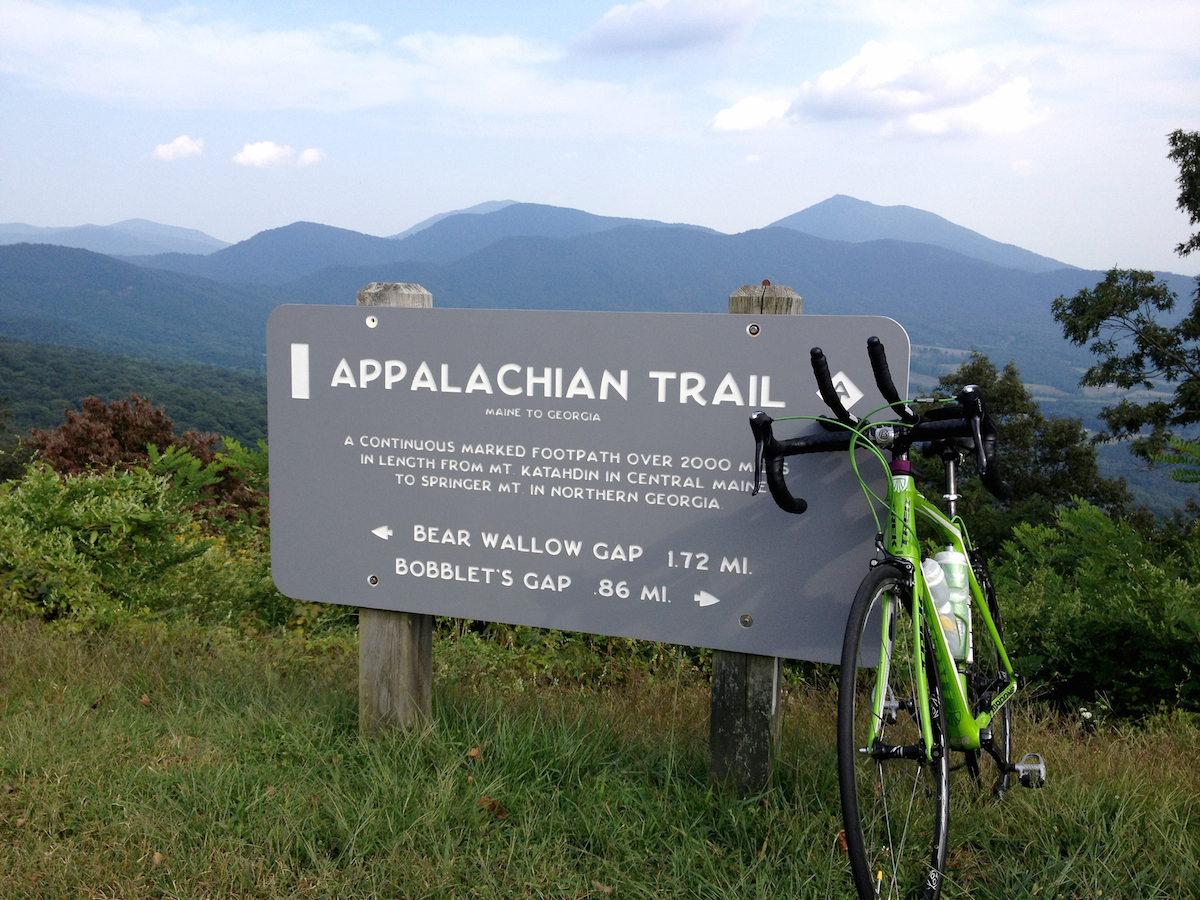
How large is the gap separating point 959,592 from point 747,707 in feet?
2.26

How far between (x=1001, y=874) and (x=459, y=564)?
5.71ft

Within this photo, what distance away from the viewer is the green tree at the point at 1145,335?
830 inches

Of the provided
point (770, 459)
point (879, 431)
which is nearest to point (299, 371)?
point (770, 459)

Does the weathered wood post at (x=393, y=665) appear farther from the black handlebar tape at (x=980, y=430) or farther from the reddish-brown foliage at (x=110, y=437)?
the reddish-brown foliage at (x=110, y=437)

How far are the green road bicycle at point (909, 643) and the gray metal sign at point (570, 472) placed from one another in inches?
5.8

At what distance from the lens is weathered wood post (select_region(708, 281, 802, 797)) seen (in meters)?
2.62

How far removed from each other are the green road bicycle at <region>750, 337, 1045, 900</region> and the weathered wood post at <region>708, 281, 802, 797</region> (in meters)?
0.29

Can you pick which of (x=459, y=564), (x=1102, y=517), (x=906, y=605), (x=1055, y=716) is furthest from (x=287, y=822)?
(x=1102, y=517)

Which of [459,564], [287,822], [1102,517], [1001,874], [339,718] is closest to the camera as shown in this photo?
[1001,874]

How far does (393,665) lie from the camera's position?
3.02 meters

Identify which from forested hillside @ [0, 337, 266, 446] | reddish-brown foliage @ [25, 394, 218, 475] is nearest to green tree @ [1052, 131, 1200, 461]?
reddish-brown foliage @ [25, 394, 218, 475]

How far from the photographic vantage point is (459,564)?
9.62 ft

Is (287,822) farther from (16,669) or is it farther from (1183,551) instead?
(1183,551)

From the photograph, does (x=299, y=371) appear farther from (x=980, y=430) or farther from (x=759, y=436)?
(x=980, y=430)
